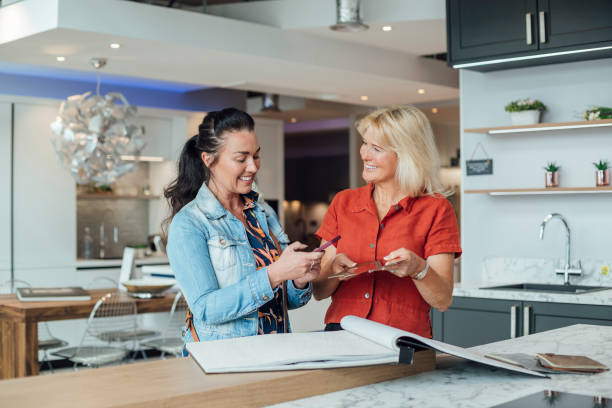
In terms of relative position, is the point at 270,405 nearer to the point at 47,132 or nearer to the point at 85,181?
the point at 85,181

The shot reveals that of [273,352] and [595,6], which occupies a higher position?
[595,6]

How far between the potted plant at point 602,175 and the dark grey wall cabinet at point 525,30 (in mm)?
627

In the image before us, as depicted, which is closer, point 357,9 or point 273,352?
point 273,352

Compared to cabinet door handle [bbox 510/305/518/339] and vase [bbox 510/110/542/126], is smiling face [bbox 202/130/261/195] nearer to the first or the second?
cabinet door handle [bbox 510/305/518/339]

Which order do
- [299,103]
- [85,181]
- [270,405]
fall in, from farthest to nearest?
[299,103] < [85,181] < [270,405]

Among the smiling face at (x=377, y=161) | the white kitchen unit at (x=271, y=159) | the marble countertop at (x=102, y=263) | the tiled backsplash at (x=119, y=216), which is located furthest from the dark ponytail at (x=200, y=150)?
the white kitchen unit at (x=271, y=159)

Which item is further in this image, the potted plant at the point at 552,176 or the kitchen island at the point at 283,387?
the potted plant at the point at 552,176

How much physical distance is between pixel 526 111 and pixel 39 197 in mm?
4568

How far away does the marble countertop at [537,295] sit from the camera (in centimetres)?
353

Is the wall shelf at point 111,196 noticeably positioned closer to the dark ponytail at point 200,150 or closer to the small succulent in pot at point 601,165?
the small succulent in pot at point 601,165

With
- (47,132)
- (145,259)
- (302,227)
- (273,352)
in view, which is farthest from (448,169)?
(273,352)

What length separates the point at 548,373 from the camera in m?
1.44

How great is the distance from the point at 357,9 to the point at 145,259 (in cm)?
383

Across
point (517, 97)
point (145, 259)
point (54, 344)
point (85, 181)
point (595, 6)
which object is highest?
point (595, 6)
